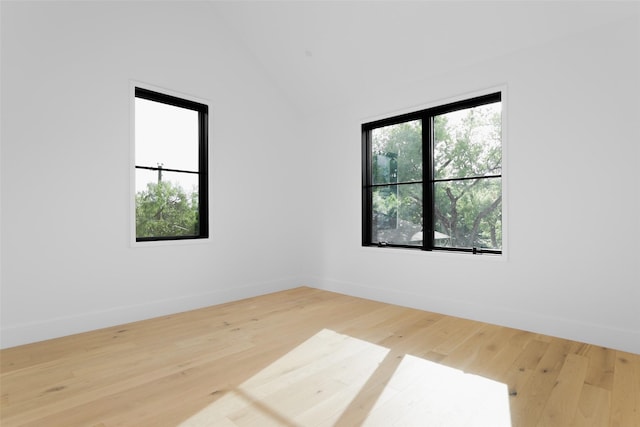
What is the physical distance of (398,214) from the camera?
3.99m

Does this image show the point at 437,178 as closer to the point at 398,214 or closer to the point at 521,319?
the point at 398,214

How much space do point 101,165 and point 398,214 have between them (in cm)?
303

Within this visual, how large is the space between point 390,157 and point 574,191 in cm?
185

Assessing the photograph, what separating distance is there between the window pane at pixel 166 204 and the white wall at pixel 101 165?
0.17 metres

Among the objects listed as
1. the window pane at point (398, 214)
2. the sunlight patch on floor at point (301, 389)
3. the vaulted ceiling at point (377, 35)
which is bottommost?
the sunlight patch on floor at point (301, 389)

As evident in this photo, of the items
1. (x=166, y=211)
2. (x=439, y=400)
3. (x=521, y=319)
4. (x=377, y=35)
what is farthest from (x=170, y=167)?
(x=521, y=319)

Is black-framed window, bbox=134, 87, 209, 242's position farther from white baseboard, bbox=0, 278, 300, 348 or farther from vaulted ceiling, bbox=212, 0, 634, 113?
vaulted ceiling, bbox=212, 0, 634, 113

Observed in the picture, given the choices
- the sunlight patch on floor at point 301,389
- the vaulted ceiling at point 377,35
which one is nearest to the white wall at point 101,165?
the vaulted ceiling at point 377,35

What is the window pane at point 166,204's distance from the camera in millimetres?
3363

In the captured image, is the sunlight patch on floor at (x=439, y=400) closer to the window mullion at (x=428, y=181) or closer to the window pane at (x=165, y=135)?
the window mullion at (x=428, y=181)

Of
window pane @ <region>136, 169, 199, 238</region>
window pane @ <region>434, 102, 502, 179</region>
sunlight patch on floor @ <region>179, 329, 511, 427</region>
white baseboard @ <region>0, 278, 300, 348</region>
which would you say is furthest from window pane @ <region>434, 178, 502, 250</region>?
window pane @ <region>136, 169, 199, 238</region>

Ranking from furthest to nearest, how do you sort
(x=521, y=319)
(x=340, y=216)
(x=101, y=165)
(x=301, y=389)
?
(x=340, y=216), (x=101, y=165), (x=521, y=319), (x=301, y=389)

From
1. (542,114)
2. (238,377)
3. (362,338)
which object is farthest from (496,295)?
(238,377)

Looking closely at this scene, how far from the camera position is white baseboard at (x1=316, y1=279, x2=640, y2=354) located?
8.21 feet
